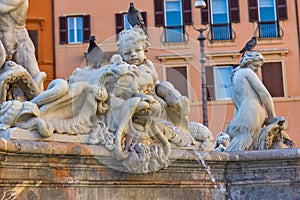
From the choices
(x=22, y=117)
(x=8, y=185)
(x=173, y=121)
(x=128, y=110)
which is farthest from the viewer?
(x=173, y=121)

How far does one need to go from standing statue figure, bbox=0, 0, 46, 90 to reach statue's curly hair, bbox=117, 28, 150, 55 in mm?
1397

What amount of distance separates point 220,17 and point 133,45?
2574 centimetres

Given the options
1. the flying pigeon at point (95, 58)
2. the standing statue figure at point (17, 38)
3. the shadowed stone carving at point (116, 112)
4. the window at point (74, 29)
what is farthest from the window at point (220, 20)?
the shadowed stone carving at point (116, 112)

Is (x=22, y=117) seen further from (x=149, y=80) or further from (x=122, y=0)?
(x=122, y=0)

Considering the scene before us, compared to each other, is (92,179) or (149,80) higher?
(149,80)

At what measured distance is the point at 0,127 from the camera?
5352 mm

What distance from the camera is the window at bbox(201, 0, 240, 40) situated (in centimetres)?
3145

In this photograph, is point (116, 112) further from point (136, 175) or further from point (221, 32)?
point (221, 32)

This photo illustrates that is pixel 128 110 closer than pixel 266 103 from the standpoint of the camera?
Yes

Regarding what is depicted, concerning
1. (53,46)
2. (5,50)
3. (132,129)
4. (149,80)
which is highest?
(53,46)

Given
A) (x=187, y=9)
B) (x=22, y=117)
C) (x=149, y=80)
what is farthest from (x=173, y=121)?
(x=187, y=9)

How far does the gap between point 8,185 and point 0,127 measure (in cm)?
49

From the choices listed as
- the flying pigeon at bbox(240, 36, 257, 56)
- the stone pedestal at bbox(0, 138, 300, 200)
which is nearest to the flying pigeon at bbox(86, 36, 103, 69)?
the stone pedestal at bbox(0, 138, 300, 200)

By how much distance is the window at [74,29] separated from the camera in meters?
31.9
